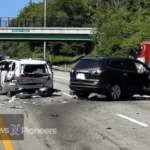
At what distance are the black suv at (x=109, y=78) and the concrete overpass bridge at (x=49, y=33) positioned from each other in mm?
49539

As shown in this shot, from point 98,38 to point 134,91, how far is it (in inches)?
1592

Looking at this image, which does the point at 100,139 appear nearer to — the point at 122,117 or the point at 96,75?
the point at 122,117

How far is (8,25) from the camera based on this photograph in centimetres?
7444

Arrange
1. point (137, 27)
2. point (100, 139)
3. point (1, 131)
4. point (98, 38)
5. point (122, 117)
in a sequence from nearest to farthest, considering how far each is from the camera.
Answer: point (100, 139), point (1, 131), point (122, 117), point (137, 27), point (98, 38)

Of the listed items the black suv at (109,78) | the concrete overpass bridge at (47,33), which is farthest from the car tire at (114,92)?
the concrete overpass bridge at (47,33)

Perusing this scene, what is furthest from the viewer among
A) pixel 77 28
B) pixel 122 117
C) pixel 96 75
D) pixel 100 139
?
pixel 77 28

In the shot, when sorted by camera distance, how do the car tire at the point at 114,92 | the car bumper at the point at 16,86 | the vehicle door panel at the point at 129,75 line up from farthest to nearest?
the car bumper at the point at 16,86
the vehicle door panel at the point at 129,75
the car tire at the point at 114,92

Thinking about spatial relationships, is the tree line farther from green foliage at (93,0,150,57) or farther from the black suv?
the black suv

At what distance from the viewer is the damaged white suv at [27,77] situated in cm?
1961

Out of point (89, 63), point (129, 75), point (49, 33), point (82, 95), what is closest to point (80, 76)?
point (89, 63)

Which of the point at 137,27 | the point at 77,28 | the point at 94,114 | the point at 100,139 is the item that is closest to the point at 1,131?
the point at 100,139

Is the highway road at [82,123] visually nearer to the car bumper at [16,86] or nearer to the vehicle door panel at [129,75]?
the car bumper at [16,86]

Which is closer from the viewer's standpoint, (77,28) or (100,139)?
(100,139)

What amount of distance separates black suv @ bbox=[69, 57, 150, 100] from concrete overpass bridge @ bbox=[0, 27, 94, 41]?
163ft
